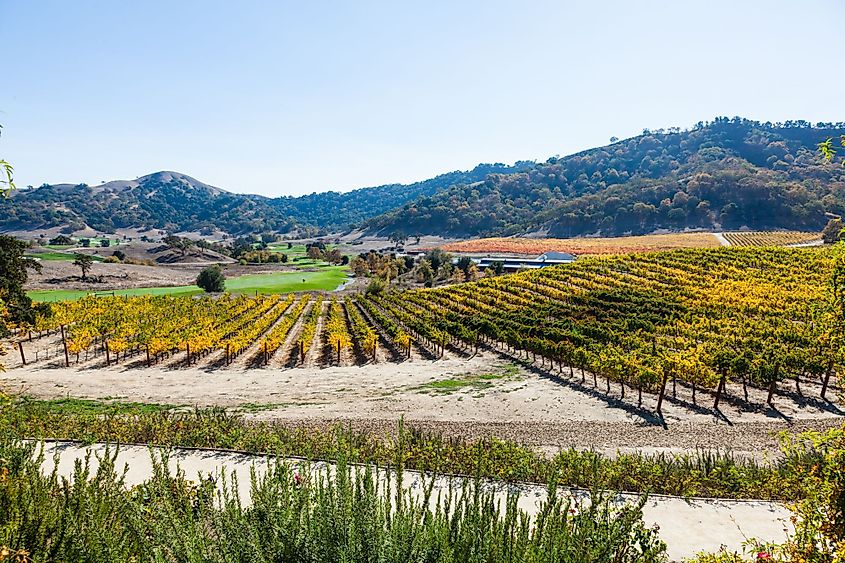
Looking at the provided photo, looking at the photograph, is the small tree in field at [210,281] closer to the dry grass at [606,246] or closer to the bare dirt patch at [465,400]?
the bare dirt patch at [465,400]

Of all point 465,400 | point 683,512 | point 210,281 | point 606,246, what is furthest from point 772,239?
point 683,512

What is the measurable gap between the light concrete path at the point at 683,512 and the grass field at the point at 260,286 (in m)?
60.2

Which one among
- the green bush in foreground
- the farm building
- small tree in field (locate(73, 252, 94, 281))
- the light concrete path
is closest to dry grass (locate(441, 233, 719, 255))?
the farm building

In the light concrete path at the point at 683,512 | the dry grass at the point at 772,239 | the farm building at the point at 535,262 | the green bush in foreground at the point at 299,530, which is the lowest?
the light concrete path at the point at 683,512

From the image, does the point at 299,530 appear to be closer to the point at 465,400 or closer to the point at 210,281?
the point at 465,400

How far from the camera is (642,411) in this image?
19672 mm

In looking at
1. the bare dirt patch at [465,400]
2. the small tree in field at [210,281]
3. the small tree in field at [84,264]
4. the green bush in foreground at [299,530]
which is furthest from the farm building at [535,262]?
the green bush in foreground at [299,530]

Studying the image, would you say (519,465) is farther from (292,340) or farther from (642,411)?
(292,340)

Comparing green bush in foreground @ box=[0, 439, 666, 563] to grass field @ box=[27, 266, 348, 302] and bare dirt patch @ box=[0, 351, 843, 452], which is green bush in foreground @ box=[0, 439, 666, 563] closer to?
bare dirt patch @ box=[0, 351, 843, 452]

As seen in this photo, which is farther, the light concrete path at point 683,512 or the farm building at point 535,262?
the farm building at point 535,262

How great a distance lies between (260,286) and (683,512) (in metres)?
76.8

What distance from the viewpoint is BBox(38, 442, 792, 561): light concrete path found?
8578 mm

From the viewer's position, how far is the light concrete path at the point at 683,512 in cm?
858

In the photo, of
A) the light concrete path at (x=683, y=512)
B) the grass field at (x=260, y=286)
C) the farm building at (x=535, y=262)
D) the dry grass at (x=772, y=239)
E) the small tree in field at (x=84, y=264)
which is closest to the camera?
the light concrete path at (x=683, y=512)
